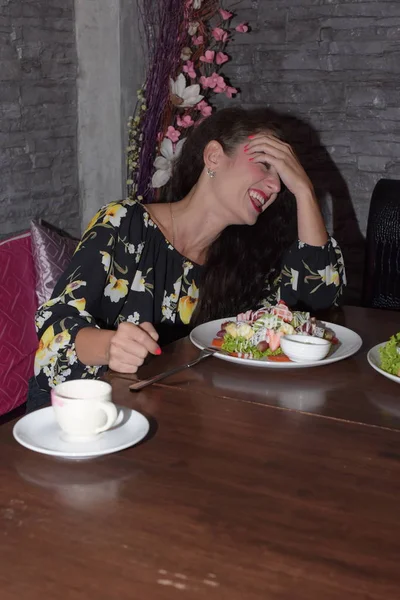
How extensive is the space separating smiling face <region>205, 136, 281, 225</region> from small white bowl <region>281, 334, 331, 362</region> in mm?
565

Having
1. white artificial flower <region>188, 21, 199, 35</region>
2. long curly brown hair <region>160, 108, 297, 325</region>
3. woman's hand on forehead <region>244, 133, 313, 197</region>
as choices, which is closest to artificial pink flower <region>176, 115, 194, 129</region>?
white artificial flower <region>188, 21, 199, 35</region>

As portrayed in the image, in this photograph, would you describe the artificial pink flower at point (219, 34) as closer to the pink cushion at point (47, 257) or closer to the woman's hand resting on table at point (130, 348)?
the pink cushion at point (47, 257)

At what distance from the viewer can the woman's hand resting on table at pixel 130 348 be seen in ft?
4.72

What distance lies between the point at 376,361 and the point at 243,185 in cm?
63

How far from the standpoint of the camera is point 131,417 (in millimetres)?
1218

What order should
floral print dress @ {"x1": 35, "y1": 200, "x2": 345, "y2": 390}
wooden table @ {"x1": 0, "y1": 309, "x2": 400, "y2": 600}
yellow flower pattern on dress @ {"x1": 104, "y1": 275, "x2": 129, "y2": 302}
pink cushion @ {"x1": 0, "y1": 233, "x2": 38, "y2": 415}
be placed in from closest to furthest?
wooden table @ {"x1": 0, "y1": 309, "x2": 400, "y2": 600}
floral print dress @ {"x1": 35, "y1": 200, "x2": 345, "y2": 390}
yellow flower pattern on dress @ {"x1": 104, "y1": 275, "x2": 129, "y2": 302}
pink cushion @ {"x1": 0, "y1": 233, "x2": 38, "y2": 415}

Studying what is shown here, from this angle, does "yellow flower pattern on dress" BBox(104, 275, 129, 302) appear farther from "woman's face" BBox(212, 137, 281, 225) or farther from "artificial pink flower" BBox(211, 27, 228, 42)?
"artificial pink flower" BBox(211, 27, 228, 42)

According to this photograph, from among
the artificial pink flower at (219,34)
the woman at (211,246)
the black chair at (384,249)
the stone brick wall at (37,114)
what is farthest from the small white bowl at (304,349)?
the artificial pink flower at (219,34)

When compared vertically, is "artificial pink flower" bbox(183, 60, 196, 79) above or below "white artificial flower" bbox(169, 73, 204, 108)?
above

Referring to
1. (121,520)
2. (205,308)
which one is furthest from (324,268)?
(121,520)

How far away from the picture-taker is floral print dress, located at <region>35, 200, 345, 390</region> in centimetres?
177

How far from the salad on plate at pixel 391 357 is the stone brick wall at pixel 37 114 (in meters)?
1.63

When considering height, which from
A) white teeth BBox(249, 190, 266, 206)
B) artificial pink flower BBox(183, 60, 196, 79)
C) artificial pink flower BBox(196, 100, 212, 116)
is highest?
artificial pink flower BBox(183, 60, 196, 79)

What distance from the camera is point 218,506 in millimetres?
1007
